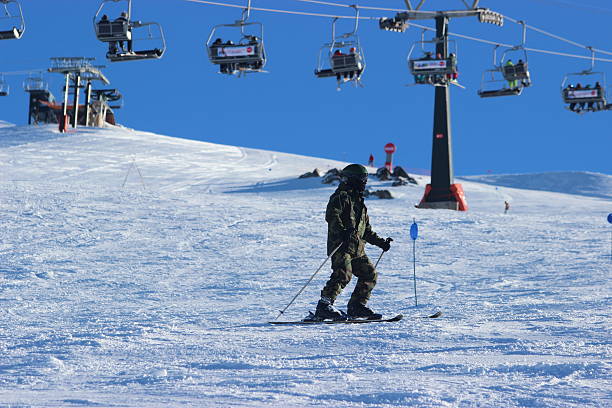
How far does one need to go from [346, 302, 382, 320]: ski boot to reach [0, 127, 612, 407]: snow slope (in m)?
0.35

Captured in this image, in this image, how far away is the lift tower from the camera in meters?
26.5

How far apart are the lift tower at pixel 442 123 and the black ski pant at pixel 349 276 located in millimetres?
20327

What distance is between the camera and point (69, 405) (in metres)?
4.07

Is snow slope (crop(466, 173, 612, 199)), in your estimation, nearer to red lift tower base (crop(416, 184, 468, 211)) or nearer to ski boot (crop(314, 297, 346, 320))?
red lift tower base (crop(416, 184, 468, 211))

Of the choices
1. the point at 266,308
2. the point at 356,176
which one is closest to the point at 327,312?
the point at 356,176

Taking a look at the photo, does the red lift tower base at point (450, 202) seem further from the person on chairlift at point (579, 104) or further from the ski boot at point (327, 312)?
the ski boot at point (327, 312)

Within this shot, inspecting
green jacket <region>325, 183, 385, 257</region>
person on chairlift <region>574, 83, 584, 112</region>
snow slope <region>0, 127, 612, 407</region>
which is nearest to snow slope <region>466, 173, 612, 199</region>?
person on chairlift <region>574, 83, 584, 112</region>

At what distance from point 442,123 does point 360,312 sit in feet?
72.0

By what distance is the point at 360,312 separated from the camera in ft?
24.2

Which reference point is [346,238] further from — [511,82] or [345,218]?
[511,82]

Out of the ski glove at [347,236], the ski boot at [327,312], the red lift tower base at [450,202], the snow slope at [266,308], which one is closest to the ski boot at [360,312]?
the ski boot at [327,312]

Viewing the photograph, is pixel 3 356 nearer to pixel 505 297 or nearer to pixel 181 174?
pixel 505 297

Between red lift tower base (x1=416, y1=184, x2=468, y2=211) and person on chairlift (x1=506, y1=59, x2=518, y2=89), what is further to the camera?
red lift tower base (x1=416, y1=184, x2=468, y2=211)

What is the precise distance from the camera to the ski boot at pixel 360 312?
24.1 feet
